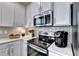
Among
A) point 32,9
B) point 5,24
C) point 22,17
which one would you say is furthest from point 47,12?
point 5,24

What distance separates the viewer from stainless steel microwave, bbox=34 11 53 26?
1.23 metres

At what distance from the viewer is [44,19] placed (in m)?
1.29

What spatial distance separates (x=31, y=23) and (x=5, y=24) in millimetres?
580

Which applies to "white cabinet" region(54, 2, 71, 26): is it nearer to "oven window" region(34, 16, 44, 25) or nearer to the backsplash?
the backsplash

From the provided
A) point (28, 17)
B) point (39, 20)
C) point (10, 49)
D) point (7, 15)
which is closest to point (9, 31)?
point (7, 15)

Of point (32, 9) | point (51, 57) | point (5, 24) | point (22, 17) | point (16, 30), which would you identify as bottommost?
point (51, 57)

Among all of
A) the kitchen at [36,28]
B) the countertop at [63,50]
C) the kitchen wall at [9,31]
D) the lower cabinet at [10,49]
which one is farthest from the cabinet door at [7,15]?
the countertop at [63,50]

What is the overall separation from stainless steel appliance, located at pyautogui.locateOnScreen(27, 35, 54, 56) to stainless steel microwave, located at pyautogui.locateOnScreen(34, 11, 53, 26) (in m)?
0.25

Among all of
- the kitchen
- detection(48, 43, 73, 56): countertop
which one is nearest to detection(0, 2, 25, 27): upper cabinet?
the kitchen

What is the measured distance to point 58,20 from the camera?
1.14 meters

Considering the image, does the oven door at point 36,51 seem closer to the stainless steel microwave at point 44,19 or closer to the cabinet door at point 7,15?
the stainless steel microwave at point 44,19

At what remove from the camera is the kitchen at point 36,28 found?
1.02m

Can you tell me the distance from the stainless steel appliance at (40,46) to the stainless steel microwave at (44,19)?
0.25 metres

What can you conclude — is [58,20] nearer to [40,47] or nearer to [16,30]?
[40,47]
